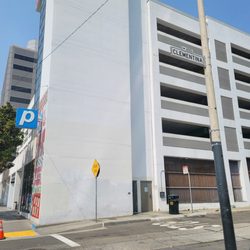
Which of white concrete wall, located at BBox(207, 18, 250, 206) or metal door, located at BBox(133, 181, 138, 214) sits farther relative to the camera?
white concrete wall, located at BBox(207, 18, 250, 206)

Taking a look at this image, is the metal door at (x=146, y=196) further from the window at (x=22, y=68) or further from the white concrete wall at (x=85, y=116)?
the window at (x=22, y=68)

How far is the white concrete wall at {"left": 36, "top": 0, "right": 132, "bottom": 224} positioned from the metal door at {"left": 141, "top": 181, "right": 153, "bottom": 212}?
208 centimetres

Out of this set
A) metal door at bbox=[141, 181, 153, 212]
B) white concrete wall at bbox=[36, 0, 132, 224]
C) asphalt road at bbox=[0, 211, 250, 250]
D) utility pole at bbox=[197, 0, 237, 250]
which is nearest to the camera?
utility pole at bbox=[197, 0, 237, 250]

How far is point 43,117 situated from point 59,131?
1622 millimetres

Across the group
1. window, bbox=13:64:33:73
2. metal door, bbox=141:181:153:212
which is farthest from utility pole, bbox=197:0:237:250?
window, bbox=13:64:33:73

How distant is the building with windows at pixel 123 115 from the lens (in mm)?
16859

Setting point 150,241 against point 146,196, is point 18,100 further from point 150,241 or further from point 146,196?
point 150,241

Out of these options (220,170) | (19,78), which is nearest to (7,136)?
(220,170)

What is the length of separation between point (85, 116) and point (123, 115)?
10.1 ft

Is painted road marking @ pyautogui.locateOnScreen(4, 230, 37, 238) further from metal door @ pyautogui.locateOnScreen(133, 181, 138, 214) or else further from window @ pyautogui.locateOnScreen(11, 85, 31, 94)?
window @ pyautogui.locateOnScreen(11, 85, 31, 94)

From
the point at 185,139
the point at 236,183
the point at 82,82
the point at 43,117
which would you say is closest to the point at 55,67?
the point at 82,82

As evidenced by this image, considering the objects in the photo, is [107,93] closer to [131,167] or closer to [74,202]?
[131,167]

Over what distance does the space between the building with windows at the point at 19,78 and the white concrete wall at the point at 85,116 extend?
191ft

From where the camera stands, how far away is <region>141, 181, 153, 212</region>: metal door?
20.1m
